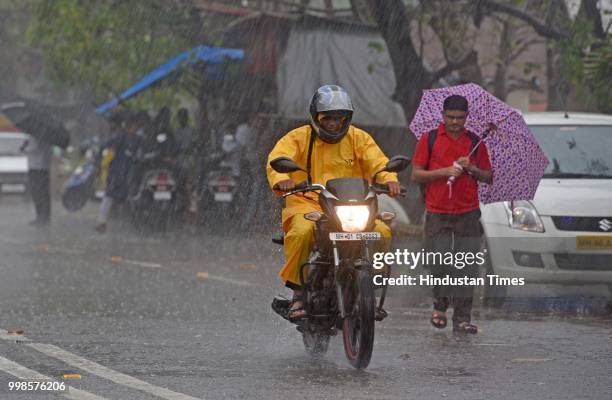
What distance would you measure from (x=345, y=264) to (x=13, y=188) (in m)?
24.8

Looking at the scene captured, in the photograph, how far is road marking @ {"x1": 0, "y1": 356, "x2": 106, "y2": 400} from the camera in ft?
24.8

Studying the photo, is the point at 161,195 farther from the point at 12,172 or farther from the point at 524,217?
the point at 12,172

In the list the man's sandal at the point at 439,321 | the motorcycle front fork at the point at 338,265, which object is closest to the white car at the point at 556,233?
→ the man's sandal at the point at 439,321

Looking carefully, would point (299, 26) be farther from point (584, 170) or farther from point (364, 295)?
point (364, 295)

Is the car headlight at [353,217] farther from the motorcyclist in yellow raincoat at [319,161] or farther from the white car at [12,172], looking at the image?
the white car at [12,172]

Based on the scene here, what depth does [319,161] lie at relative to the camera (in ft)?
30.5

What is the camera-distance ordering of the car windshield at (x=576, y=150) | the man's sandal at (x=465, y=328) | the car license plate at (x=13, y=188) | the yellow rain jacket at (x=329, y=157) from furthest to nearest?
the car license plate at (x=13, y=188) < the car windshield at (x=576, y=150) < the man's sandal at (x=465, y=328) < the yellow rain jacket at (x=329, y=157)

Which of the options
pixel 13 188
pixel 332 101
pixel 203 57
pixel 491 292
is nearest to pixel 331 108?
pixel 332 101

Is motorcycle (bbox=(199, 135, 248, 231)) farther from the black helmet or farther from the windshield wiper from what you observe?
the black helmet

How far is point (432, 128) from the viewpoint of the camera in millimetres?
11039

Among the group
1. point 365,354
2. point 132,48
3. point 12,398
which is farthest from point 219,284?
point 132,48

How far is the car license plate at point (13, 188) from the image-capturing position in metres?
32.6

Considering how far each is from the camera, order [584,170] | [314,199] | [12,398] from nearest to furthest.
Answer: [12,398], [314,199], [584,170]

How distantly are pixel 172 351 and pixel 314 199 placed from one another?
4.37 ft
